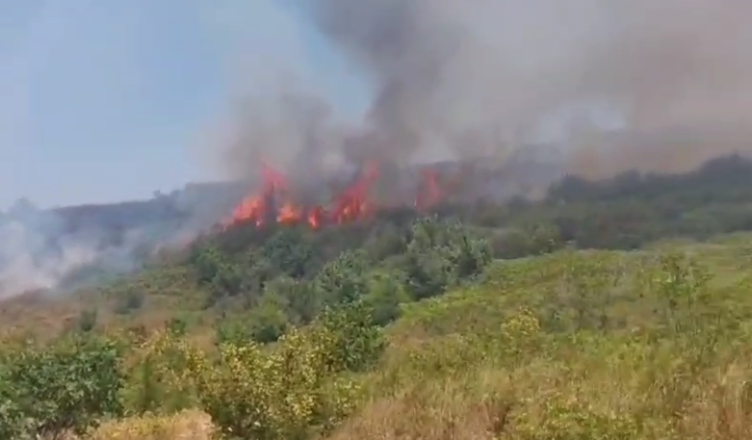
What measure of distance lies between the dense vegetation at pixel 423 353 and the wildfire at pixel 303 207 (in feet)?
87.9

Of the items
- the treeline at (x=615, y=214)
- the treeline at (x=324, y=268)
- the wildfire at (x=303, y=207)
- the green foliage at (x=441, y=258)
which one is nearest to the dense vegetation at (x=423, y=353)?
the green foliage at (x=441, y=258)

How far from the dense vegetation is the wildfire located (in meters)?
→ 26.8

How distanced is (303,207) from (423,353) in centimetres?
12393

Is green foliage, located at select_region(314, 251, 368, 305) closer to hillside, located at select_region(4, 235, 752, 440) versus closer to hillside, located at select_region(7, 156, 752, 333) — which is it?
hillside, located at select_region(7, 156, 752, 333)

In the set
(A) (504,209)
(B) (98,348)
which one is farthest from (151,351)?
(A) (504,209)

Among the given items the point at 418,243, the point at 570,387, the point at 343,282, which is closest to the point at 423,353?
the point at 570,387

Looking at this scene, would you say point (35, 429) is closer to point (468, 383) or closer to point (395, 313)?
point (468, 383)

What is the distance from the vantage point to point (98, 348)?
159 ft

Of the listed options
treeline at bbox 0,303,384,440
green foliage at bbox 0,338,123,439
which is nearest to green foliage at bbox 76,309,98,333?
treeline at bbox 0,303,384,440

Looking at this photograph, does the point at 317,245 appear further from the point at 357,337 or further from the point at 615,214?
the point at 357,337

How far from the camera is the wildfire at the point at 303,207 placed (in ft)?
521

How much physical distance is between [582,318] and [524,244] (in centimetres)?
7024

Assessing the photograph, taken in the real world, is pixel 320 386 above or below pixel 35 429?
above

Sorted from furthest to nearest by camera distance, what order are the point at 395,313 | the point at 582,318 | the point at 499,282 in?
the point at 499,282 → the point at 395,313 → the point at 582,318
